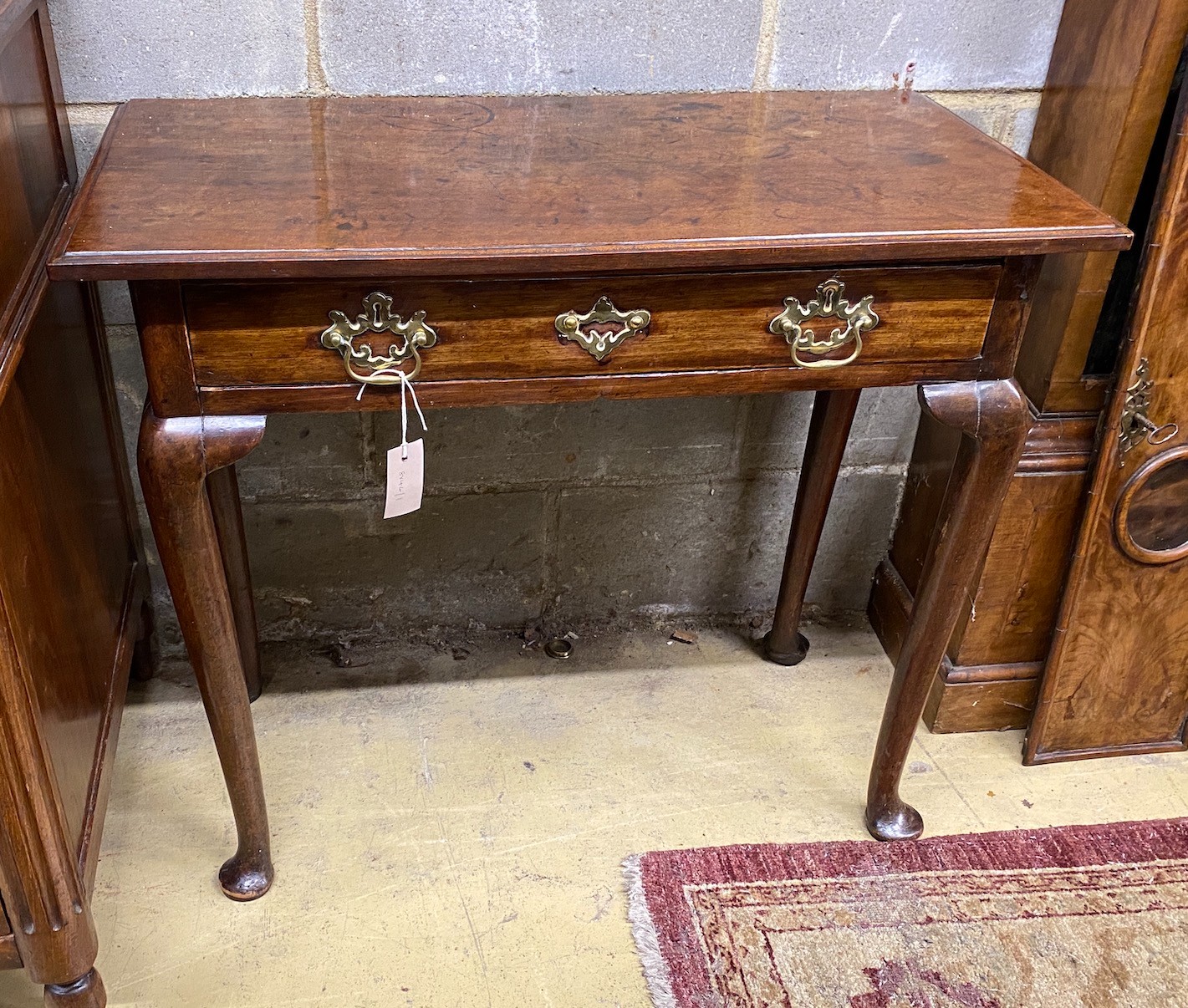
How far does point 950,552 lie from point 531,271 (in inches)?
26.1

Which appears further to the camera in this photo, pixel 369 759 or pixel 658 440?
pixel 658 440

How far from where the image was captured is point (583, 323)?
3.89ft

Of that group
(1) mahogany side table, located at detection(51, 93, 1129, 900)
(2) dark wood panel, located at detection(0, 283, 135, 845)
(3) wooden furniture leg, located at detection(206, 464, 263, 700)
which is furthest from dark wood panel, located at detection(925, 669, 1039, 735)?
(2) dark wood panel, located at detection(0, 283, 135, 845)

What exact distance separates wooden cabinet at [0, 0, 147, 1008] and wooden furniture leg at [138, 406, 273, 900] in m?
0.14

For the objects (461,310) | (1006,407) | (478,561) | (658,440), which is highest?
(461,310)

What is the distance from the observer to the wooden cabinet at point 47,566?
3.68ft

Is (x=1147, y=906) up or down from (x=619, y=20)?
down

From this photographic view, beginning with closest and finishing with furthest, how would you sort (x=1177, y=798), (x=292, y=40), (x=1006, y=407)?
1. (x=1006, y=407)
2. (x=292, y=40)
3. (x=1177, y=798)

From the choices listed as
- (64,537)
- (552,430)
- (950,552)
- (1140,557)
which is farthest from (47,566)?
(1140,557)

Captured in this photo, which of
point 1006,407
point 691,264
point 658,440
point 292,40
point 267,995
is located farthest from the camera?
point 658,440

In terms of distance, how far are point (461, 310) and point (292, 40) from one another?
2.04ft

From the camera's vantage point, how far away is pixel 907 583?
199 cm

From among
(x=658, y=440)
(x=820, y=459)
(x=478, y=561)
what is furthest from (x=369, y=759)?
(x=820, y=459)

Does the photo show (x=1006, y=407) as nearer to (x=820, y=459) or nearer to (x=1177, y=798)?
(x=820, y=459)
